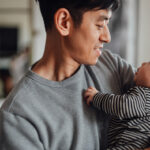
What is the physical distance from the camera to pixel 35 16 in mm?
2650

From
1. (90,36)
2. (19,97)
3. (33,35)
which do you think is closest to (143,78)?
(90,36)

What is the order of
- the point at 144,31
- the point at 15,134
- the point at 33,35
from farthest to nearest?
the point at 33,35
the point at 144,31
the point at 15,134

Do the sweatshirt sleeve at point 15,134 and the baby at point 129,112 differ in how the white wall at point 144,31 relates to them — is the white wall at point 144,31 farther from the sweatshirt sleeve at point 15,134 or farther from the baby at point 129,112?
the sweatshirt sleeve at point 15,134

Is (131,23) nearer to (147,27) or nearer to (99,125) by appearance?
(147,27)

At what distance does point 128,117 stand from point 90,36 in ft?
1.22

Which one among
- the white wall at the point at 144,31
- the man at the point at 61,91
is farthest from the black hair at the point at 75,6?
the white wall at the point at 144,31

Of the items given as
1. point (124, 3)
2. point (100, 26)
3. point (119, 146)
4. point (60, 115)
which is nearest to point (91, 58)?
point (100, 26)

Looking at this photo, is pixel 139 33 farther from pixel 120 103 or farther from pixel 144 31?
pixel 120 103

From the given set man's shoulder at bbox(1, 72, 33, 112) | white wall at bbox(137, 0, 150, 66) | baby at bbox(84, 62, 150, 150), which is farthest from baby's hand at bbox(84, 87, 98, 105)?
white wall at bbox(137, 0, 150, 66)

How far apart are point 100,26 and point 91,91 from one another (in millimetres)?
273

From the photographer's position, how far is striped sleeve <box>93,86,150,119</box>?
3.31 feet

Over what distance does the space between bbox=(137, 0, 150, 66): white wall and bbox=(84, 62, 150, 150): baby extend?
1543mm

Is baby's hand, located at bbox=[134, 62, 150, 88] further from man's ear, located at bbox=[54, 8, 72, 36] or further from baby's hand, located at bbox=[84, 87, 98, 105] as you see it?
man's ear, located at bbox=[54, 8, 72, 36]

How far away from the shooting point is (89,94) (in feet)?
3.40
